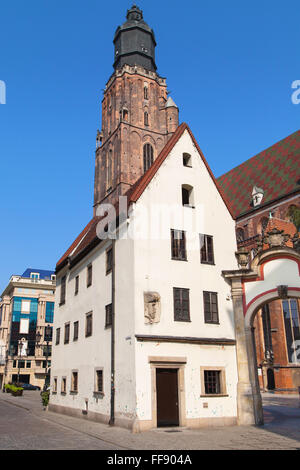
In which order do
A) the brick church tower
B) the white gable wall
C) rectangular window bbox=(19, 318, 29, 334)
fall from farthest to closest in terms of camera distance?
rectangular window bbox=(19, 318, 29, 334) < the brick church tower < the white gable wall

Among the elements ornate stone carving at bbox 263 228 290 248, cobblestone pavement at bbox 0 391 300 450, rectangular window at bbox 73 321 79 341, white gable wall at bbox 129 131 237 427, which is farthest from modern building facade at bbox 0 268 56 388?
ornate stone carving at bbox 263 228 290 248

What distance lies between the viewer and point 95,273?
24.4 metres

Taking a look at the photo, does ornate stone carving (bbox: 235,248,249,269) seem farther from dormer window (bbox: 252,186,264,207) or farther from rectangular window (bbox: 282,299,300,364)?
dormer window (bbox: 252,186,264,207)

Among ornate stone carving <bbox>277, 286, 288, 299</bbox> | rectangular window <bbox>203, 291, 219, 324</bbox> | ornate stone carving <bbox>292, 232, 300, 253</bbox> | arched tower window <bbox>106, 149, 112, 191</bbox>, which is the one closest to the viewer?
ornate stone carving <bbox>277, 286, 288, 299</bbox>

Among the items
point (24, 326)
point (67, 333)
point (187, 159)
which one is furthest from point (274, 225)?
point (24, 326)

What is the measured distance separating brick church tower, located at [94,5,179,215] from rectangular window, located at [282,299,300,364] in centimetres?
3018

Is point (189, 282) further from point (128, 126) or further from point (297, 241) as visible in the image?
point (128, 126)

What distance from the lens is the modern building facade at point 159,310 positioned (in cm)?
1869

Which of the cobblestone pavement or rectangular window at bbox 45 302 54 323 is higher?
rectangular window at bbox 45 302 54 323

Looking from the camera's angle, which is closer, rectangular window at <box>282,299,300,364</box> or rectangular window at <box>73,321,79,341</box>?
rectangular window at <box>73,321,79,341</box>

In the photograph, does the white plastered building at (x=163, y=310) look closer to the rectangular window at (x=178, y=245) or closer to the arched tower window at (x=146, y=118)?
the rectangular window at (x=178, y=245)

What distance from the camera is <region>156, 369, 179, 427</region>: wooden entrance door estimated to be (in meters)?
18.3

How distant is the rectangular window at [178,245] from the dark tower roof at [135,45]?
64.1m

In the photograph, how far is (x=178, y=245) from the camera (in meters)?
21.5
